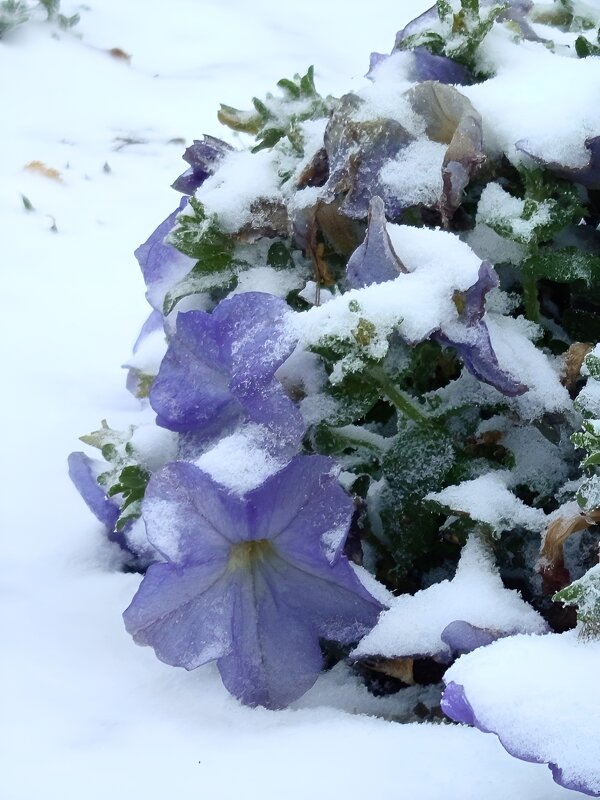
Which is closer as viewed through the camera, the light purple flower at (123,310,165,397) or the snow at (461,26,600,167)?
the snow at (461,26,600,167)

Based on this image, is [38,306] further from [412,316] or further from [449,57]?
[412,316]

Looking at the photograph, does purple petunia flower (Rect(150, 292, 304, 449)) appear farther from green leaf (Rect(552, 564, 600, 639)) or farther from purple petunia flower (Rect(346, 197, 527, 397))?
green leaf (Rect(552, 564, 600, 639))

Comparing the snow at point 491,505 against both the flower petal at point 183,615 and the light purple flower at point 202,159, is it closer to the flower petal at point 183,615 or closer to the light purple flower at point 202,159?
the flower petal at point 183,615

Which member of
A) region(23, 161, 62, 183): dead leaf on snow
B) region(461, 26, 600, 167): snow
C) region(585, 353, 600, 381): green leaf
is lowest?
region(23, 161, 62, 183): dead leaf on snow

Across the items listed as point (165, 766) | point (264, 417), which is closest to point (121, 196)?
point (264, 417)


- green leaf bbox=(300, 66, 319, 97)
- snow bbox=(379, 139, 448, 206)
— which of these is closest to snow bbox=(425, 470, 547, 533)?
snow bbox=(379, 139, 448, 206)

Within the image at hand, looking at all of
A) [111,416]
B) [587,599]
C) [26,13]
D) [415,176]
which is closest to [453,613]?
[587,599]

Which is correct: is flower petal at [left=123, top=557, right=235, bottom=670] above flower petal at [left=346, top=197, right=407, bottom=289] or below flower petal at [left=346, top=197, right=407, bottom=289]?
below

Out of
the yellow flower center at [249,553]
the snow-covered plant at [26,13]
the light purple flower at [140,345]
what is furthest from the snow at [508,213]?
the snow-covered plant at [26,13]
